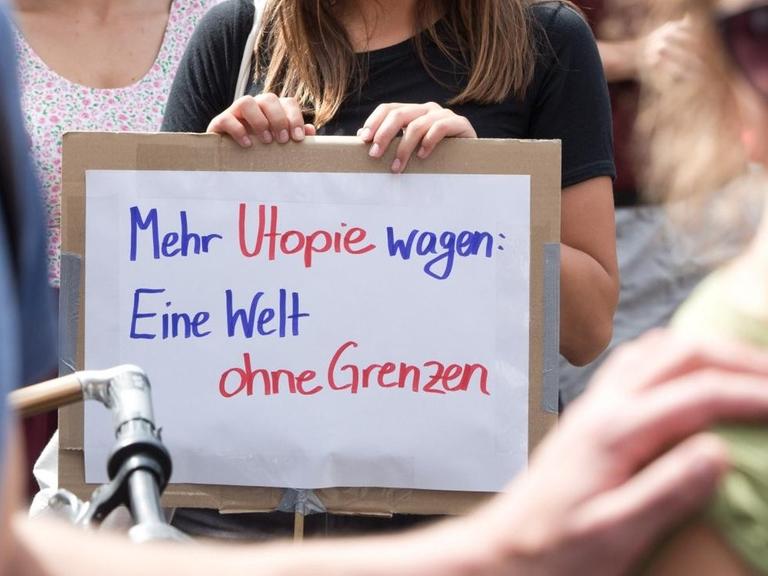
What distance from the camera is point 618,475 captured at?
67 centimetres

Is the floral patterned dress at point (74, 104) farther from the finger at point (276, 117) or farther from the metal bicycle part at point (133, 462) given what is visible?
the metal bicycle part at point (133, 462)

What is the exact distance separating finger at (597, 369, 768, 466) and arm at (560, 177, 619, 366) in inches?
38.2

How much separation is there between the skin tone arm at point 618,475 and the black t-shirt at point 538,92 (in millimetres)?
951

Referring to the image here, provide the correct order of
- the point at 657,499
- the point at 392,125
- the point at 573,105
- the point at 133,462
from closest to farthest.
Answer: the point at 657,499
the point at 133,462
the point at 392,125
the point at 573,105

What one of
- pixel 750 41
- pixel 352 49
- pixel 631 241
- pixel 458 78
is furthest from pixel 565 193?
pixel 631 241

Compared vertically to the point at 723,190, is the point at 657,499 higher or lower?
lower

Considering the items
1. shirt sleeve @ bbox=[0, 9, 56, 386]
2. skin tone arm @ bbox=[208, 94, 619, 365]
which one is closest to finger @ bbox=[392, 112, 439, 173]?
skin tone arm @ bbox=[208, 94, 619, 365]

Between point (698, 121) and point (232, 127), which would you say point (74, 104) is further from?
point (698, 121)

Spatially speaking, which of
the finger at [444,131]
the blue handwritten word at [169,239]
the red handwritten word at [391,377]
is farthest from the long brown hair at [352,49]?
the red handwritten word at [391,377]

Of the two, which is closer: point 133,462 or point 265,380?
point 133,462

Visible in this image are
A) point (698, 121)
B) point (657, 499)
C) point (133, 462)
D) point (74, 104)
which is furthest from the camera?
point (74, 104)

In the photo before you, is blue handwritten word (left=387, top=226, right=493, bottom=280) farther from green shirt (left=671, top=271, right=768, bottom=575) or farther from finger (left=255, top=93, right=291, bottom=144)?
green shirt (left=671, top=271, right=768, bottom=575)

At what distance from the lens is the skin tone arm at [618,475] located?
25.6 inches

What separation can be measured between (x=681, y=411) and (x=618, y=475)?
5 centimetres
